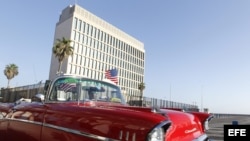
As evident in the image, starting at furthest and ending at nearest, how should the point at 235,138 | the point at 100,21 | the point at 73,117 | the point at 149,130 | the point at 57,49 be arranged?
the point at 100,21
the point at 57,49
the point at 235,138
the point at 73,117
the point at 149,130

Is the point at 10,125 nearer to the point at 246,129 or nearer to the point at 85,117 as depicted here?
the point at 85,117

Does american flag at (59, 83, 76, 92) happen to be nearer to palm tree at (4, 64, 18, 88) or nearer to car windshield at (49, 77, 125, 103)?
car windshield at (49, 77, 125, 103)

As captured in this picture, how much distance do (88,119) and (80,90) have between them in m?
1.62

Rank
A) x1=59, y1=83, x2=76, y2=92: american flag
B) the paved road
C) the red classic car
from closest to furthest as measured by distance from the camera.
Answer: the red classic car, x1=59, y1=83, x2=76, y2=92: american flag, the paved road

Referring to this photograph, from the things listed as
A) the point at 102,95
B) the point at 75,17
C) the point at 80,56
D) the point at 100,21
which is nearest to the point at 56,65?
the point at 80,56

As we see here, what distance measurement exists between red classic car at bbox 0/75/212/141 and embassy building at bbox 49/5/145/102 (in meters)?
57.5

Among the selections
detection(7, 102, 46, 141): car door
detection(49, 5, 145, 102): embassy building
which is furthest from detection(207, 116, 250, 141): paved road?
detection(49, 5, 145, 102): embassy building

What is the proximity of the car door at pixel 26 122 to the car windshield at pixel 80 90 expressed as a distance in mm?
479

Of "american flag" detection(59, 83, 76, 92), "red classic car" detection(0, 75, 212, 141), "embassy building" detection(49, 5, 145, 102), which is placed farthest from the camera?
"embassy building" detection(49, 5, 145, 102)

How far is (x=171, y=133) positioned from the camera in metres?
2.58

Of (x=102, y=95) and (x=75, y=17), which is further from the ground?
(x=75, y=17)

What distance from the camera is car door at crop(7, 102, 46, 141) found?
3291 mm

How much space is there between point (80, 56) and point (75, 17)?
10481 millimetres

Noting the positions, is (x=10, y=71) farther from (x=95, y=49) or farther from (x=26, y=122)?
(x=26, y=122)
